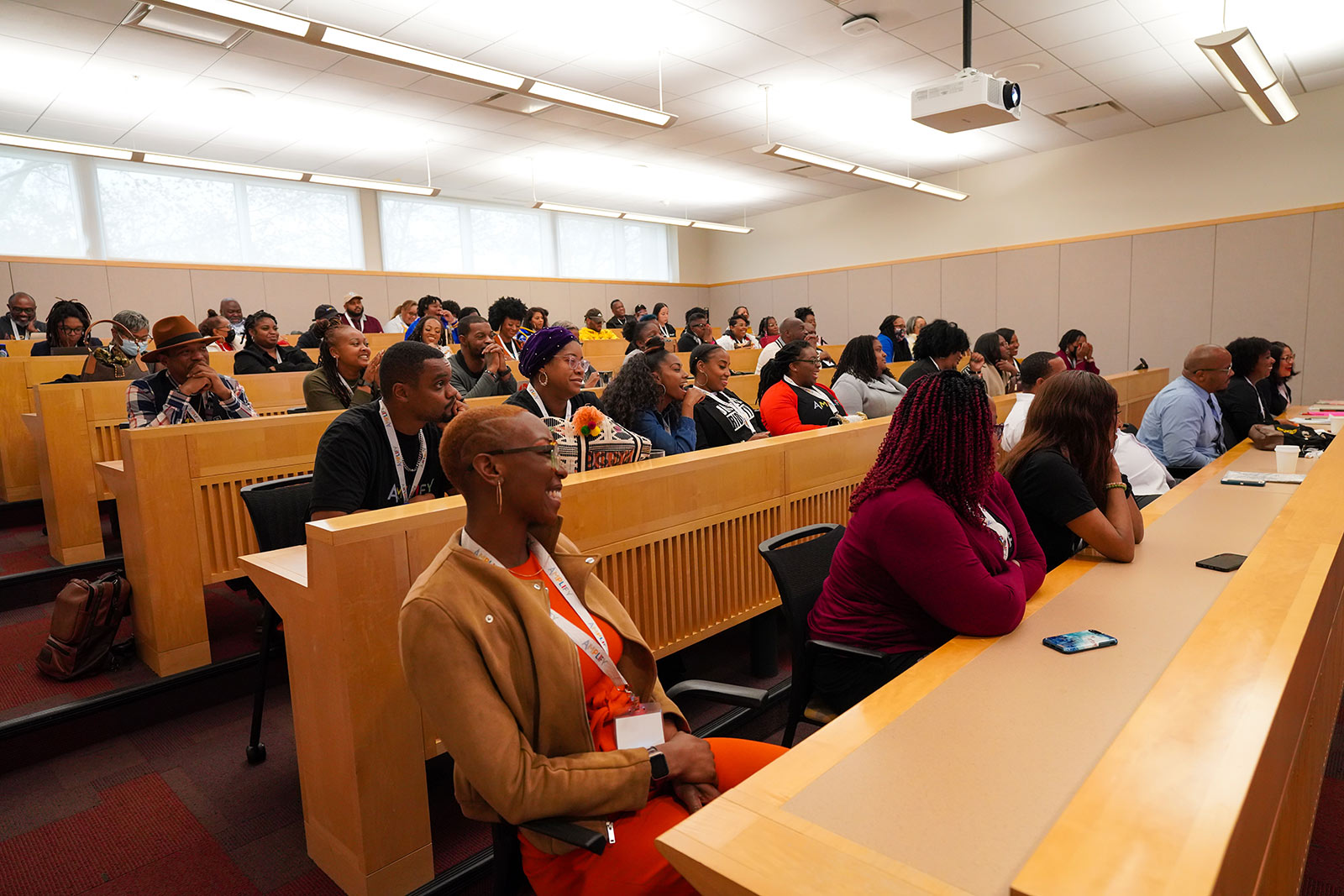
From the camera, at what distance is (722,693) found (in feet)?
5.37

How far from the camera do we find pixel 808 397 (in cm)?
409

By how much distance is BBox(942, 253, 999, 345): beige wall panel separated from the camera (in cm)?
1120

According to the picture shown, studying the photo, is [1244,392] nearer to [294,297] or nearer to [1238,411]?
[1238,411]

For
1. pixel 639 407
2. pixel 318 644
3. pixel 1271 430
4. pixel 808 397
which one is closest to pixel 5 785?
pixel 318 644

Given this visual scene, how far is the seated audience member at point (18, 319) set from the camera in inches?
278

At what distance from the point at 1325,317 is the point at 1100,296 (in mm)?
2339

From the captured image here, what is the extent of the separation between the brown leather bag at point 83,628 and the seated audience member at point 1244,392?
5932mm

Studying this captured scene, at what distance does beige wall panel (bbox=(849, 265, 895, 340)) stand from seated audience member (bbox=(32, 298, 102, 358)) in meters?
9.93

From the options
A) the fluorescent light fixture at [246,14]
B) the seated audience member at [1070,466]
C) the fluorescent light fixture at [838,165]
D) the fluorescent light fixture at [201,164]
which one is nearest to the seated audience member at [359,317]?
the fluorescent light fixture at [201,164]

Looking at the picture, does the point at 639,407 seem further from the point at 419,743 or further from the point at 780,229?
the point at 780,229

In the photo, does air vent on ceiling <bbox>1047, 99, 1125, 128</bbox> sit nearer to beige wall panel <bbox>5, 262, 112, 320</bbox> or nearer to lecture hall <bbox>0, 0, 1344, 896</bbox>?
lecture hall <bbox>0, 0, 1344, 896</bbox>

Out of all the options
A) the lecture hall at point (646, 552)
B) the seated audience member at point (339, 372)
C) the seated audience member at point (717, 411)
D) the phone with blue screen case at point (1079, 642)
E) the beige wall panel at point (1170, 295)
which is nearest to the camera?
the lecture hall at point (646, 552)

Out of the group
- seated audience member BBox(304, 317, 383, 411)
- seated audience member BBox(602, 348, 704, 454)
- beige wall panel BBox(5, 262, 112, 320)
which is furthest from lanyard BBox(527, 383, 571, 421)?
beige wall panel BBox(5, 262, 112, 320)

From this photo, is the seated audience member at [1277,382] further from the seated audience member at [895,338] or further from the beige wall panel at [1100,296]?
the beige wall panel at [1100,296]
